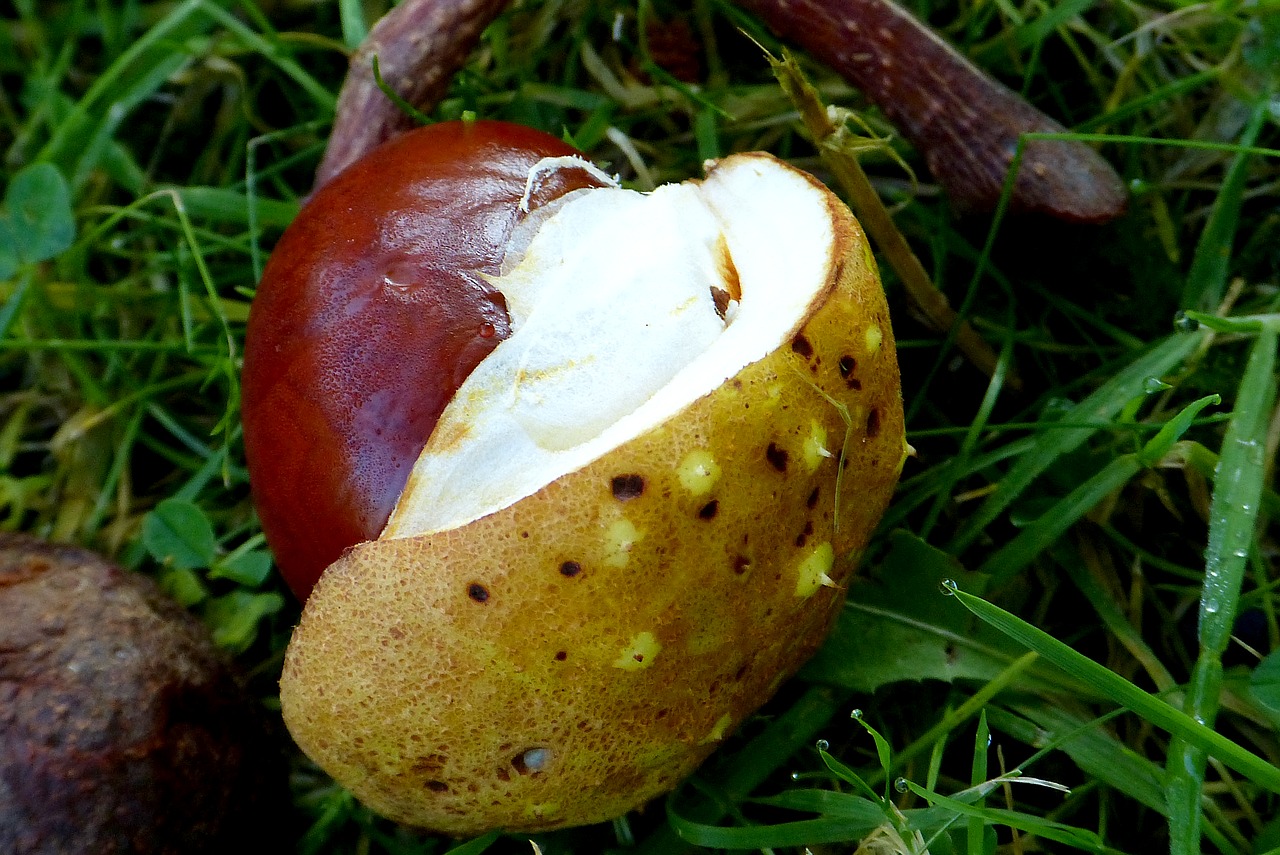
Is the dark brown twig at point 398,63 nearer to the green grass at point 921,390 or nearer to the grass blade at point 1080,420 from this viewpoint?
the green grass at point 921,390

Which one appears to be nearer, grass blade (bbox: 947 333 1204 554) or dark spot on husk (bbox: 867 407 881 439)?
dark spot on husk (bbox: 867 407 881 439)

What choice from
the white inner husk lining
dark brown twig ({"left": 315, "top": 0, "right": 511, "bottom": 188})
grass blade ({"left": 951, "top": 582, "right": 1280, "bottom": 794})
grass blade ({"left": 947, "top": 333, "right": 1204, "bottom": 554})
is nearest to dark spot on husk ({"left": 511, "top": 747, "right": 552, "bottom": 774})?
the white inner husk lining

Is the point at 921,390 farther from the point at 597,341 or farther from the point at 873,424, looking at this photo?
the point at 597,341

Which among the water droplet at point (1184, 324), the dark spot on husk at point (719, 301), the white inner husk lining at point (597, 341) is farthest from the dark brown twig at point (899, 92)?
the dark spot on husk at point (719, 301)

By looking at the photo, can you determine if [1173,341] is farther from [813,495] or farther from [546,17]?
[546,17]

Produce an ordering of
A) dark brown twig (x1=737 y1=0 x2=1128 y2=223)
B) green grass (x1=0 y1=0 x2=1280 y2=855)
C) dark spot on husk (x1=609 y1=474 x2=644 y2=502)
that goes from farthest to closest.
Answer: dark brown twig (x1=737 y1=0 x2=1128 y2=223) → green grass (x1=0 y1=0 x2=1280 y2=855) → dark spot on husk (x1=609 y1=474 x2=644 y2=502)

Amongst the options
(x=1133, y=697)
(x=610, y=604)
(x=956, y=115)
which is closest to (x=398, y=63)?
(x=956, y=115)

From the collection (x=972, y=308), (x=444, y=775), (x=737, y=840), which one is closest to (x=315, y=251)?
(x=444, y=775)

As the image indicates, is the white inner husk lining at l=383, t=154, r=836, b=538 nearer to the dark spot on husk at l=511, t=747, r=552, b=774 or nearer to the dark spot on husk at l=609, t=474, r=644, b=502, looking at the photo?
the dark spot on husk at l=609, t=474, r=644, b=502
